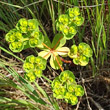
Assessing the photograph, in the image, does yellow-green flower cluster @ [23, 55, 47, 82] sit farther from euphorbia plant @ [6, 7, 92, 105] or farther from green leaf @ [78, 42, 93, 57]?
green leaf @ [78, 42, 93, 57]

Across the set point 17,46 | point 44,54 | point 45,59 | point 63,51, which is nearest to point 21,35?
point 17,46

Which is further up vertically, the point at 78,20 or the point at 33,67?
the point at 78,20

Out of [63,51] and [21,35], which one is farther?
[63,51]

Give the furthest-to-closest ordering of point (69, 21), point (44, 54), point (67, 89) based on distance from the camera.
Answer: point (44, 54) → point (69, 21) → point (67, 89)

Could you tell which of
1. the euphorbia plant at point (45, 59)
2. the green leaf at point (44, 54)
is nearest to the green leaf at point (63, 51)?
the green leaf at point (44, 54)

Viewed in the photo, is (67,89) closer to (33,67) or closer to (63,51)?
(33,67)

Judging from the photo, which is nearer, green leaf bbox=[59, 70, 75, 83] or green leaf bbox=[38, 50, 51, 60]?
green leaf bbox=[59, 70, 75, 83]

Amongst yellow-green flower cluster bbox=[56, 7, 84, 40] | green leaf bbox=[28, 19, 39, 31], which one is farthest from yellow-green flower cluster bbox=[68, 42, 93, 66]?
green leaf bbox=[28, 19, 39, 31]
